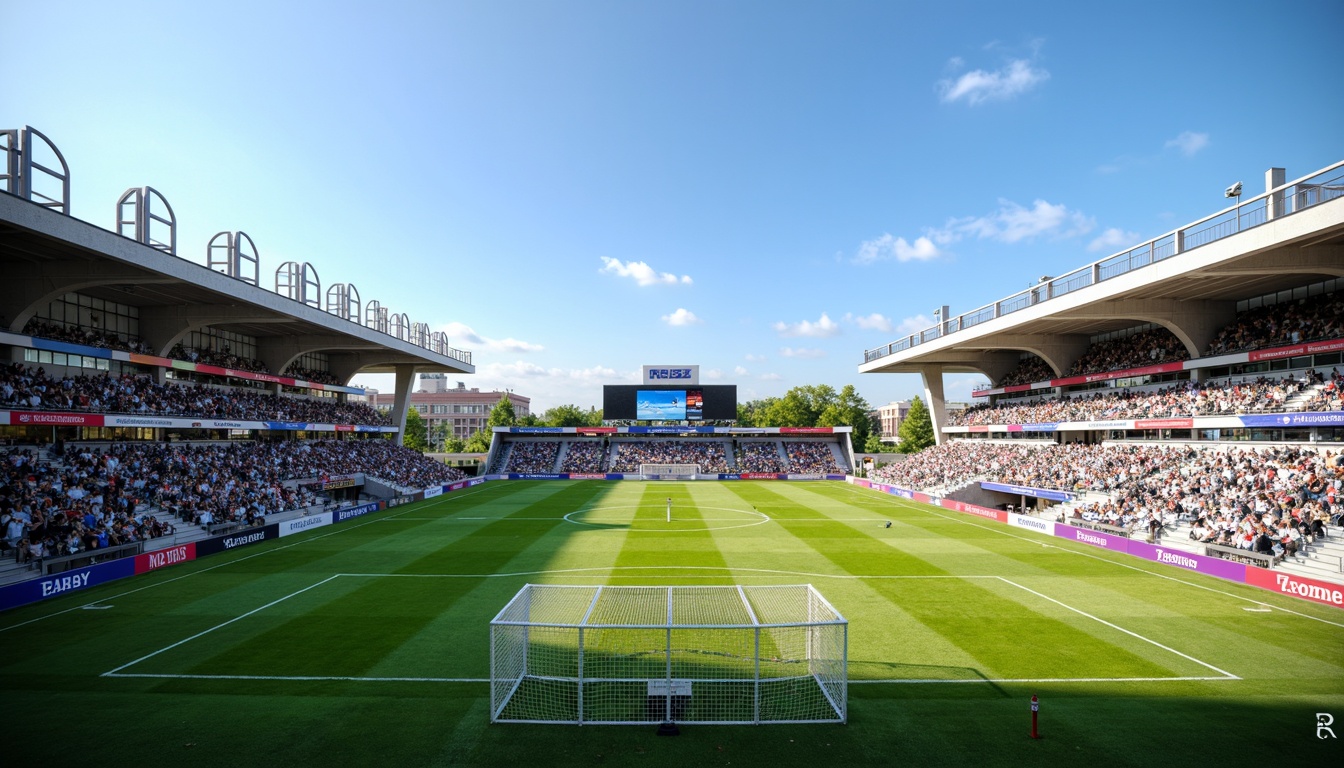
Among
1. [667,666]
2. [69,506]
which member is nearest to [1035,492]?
[667,666]

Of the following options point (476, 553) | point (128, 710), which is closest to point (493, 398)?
point (476, 553)

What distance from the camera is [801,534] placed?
30.0 m

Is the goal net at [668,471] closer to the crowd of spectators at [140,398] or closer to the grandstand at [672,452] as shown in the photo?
the grandstand at [672,452]

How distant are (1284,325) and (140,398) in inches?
2107

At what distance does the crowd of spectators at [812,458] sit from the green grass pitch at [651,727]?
39365 millimetres

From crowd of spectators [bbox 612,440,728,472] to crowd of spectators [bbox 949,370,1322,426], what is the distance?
1167 inches

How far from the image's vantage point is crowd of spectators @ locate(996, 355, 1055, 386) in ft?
154

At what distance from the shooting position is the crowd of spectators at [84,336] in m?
26.1

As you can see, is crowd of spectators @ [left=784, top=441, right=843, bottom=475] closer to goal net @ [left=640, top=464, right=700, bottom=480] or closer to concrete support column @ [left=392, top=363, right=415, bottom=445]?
goal net @ [left=640, top=464, right=700, bottom=480]

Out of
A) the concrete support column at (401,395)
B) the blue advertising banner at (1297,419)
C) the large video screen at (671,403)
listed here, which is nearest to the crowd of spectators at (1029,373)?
the blue advertising banner at (1297,419)

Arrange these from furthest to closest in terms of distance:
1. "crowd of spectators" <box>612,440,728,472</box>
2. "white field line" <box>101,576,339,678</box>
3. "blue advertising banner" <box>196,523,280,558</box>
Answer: "crowd of spectators" <box>612,440,728,472</box> → "blue advertising banner" <box>196,523,280,558</box> → "white field line" <box>101,576,339,678</box>

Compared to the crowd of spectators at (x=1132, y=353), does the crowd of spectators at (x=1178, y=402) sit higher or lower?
lower

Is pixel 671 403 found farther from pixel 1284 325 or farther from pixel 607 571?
pixel 1284 325

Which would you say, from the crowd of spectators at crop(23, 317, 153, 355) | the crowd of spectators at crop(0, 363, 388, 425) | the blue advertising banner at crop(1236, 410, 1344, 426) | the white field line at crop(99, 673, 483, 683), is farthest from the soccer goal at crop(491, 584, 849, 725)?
the crowd of spectators at crop(23, 317, 153, 355)
